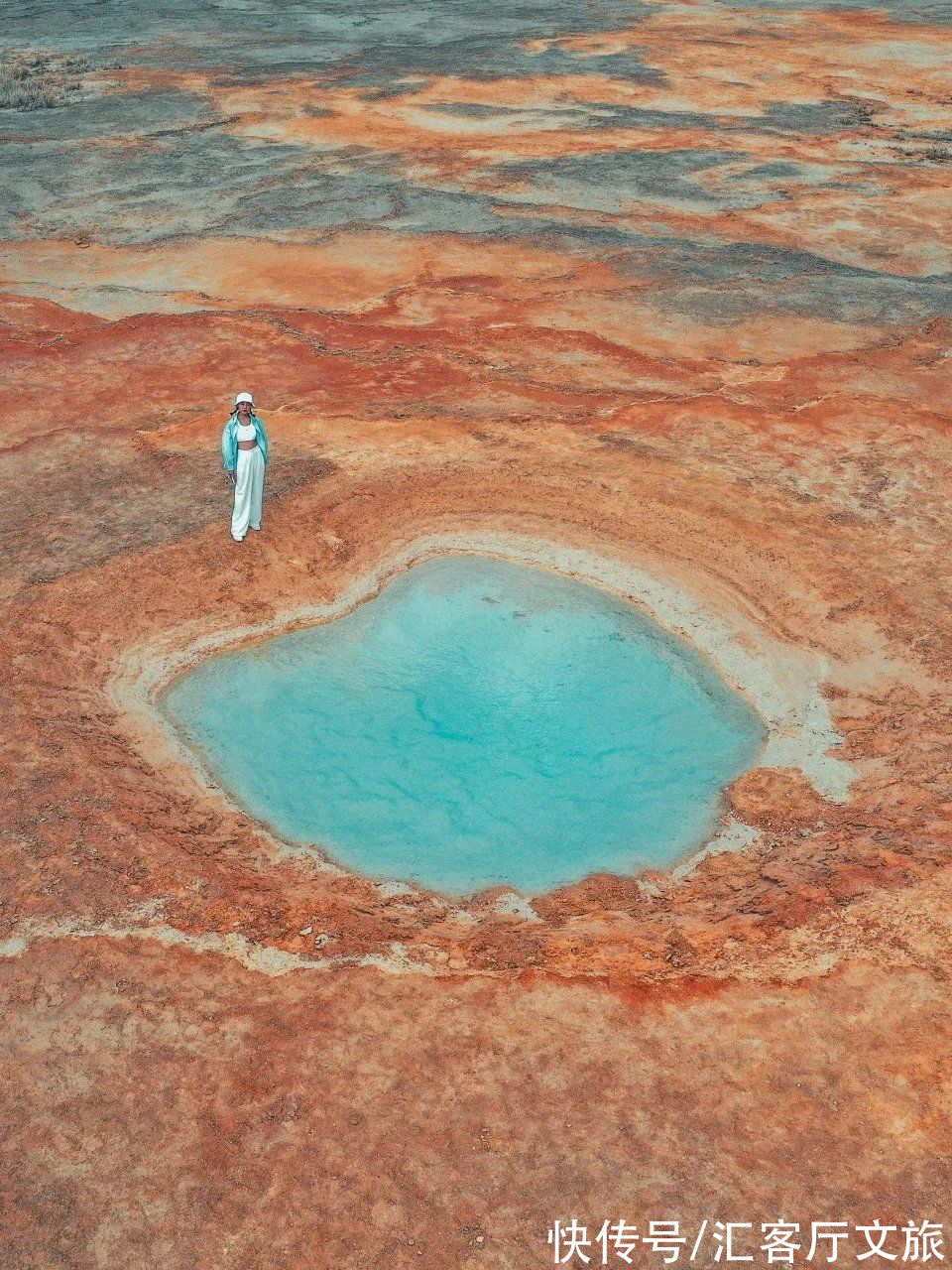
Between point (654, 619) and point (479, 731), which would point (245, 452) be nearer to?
point (479, 731)

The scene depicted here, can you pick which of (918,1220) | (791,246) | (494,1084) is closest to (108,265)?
(791,246)

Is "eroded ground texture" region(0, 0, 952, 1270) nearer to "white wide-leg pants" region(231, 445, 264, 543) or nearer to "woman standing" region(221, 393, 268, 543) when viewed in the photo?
"white wide-leg pants" region(231, 445, 264, 543)

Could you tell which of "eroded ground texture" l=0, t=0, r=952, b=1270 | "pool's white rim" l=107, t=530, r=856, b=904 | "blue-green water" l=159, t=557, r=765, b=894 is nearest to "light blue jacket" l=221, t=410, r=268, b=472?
"eroded ground texture" l=0, t=0, r=952, b=1270

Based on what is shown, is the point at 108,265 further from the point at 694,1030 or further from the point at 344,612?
the point at 694,1030

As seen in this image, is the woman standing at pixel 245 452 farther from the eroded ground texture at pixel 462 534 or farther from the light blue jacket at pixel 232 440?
the eroded ground texture at pixel 462 534

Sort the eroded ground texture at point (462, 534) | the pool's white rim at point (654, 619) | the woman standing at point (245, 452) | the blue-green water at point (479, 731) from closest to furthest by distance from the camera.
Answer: the eroded ground texture at point (462, 534) < the blue-green water at point (479, 731) < the pool's white rim at point (654, 619) < the woman standing at point (245, 452)

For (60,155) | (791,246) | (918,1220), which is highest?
(60,155)

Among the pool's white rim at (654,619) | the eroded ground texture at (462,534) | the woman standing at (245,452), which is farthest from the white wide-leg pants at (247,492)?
the pool's white rim at (654,619)

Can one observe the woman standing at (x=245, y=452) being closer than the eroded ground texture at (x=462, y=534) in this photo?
No
